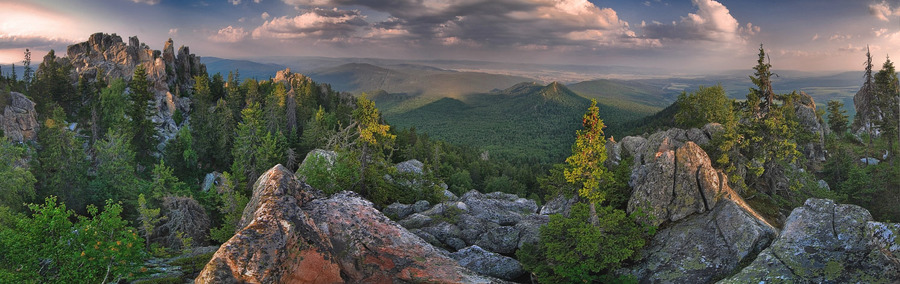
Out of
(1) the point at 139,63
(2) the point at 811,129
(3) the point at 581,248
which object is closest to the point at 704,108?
(2) the point at 811,129

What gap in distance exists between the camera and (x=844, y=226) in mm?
21812

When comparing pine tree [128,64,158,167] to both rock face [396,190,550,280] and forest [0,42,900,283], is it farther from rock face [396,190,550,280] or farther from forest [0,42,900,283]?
rock face [396,190,550,280]

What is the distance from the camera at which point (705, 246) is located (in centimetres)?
2583

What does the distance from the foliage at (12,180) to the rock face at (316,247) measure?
5513cm

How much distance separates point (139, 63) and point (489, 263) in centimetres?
12677

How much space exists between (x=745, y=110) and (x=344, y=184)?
39.2 metres

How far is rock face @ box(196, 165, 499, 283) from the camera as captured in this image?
14859 mm

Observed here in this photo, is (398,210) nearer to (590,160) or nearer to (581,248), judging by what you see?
(590,160)

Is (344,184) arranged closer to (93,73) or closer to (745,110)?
(745,110)

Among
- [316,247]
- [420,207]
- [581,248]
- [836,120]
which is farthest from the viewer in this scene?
[836,120]

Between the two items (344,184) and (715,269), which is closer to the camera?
(715,269)

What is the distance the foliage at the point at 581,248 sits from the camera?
2494 centimetres

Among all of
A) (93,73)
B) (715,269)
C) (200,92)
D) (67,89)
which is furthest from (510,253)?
(93,73)

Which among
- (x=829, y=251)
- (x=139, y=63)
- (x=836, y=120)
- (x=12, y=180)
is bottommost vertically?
(x=12, y=180)
